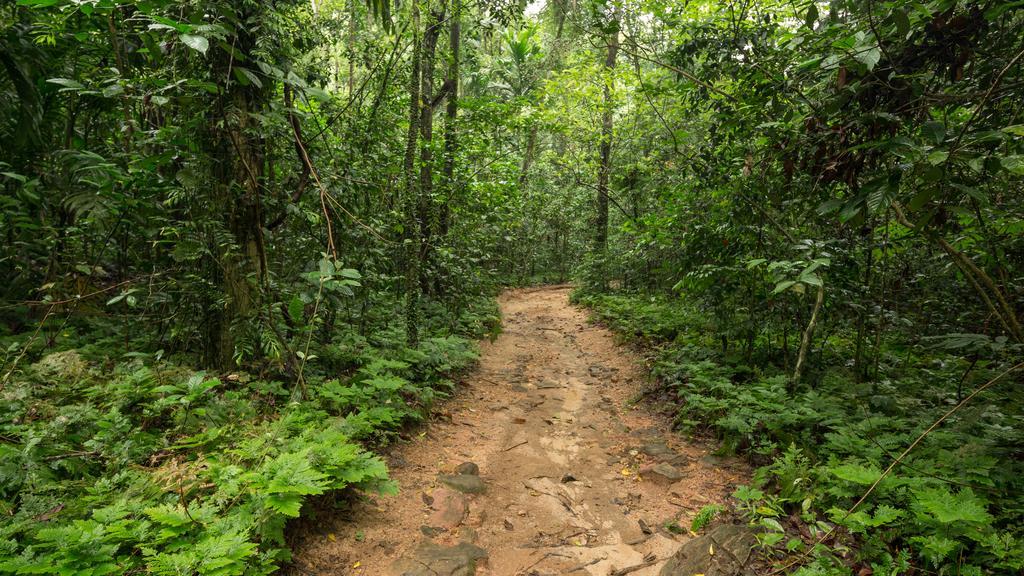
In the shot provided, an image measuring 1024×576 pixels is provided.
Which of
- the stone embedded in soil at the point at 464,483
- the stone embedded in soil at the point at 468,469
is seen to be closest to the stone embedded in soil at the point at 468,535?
the stone embedded in soil at the point at 464,483

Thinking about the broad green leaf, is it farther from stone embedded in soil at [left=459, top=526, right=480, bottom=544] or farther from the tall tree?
the tall tree

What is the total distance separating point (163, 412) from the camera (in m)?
3.46

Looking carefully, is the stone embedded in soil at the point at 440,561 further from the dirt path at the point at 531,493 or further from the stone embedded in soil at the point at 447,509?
the stone embedded in soil at the point at 447,509

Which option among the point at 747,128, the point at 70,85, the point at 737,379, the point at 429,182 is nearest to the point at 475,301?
the point at 429,182

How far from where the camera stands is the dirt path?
3018mm

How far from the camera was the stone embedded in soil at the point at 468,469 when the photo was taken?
4.19 m

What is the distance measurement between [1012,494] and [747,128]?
3.92 metres

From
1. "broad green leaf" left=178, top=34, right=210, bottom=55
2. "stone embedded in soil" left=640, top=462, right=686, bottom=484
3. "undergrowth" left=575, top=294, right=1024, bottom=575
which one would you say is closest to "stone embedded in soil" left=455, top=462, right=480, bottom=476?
"stone embedded in soil" left=640, top=462, right=686, bottom=484

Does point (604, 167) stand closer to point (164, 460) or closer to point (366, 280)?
point (366, 280)

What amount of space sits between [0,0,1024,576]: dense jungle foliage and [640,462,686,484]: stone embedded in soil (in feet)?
1.98

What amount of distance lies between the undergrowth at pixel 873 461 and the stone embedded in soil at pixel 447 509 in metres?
2.08

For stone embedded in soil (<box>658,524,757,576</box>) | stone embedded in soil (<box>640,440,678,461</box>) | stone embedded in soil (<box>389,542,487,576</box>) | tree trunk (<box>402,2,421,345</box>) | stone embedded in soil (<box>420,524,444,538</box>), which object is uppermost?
tree trunk (<box>402,2,421,345</box>)

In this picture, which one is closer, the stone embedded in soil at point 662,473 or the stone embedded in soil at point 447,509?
the stone embedded in soil at point 447,509

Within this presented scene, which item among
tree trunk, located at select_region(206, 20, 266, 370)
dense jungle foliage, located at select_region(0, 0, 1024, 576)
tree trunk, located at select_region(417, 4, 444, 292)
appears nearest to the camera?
dense jungle foliage, located at select_region(0, 0, 1024, 576)
